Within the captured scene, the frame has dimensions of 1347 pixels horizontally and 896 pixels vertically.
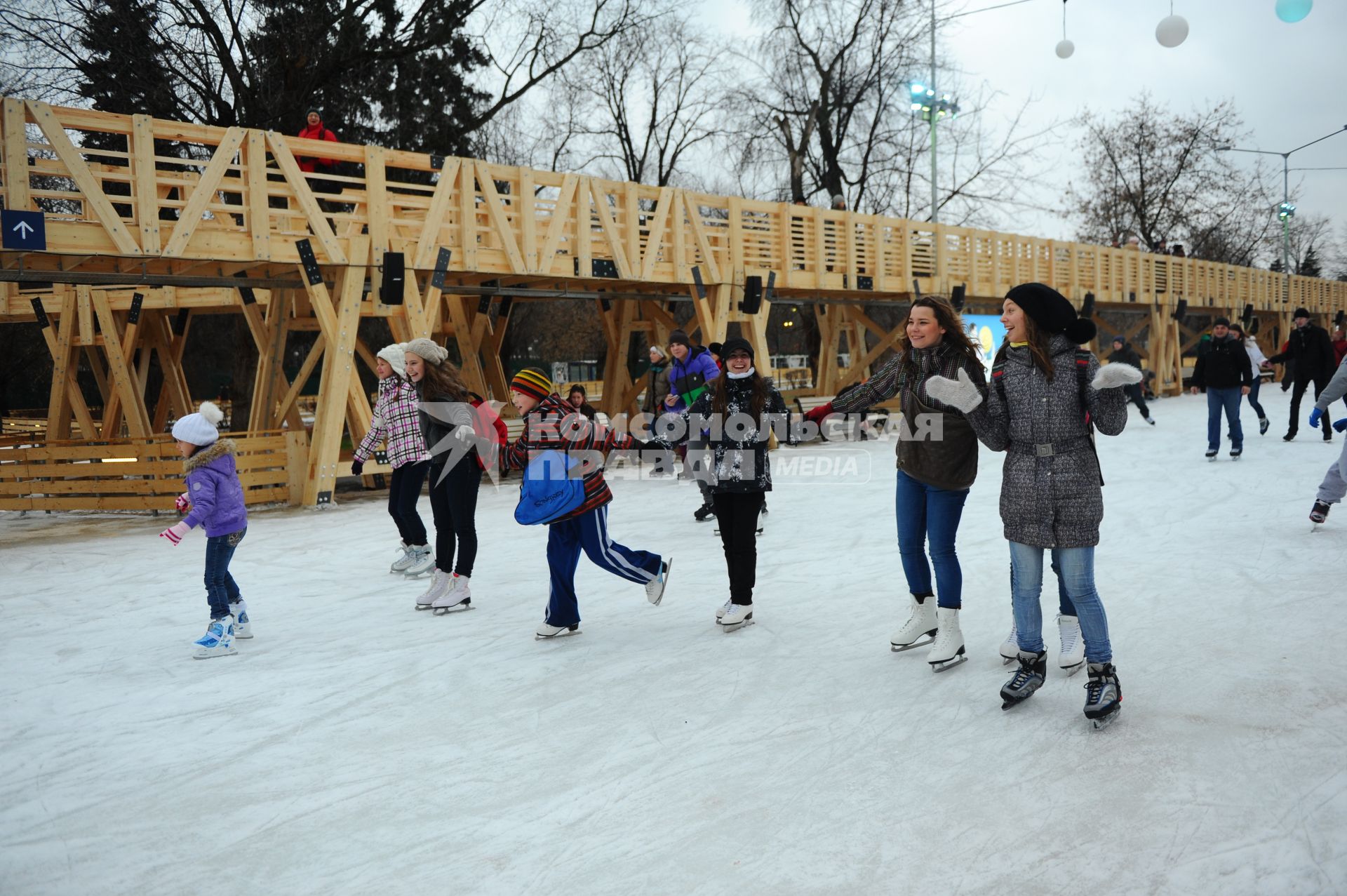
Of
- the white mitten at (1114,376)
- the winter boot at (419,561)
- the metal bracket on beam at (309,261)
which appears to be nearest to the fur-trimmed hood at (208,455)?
the winter boot at (419,561)

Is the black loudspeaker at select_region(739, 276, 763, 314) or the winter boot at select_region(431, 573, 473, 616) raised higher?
the black loudspeaker at select_region(739, 276, 763, 314)

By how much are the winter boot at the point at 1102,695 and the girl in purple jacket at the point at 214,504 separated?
392 cm

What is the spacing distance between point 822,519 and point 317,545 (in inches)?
167

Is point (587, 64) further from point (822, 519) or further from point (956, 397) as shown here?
point (956, 397)

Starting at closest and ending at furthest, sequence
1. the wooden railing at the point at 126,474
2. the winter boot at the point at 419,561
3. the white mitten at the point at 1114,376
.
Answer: the white mitten at the point at 1114,376
the winter boot at the point at 419,561
the wooden railing at the point at 126,474

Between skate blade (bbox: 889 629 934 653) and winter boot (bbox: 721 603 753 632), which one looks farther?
winter boot (bbox: 721 603 753 632)

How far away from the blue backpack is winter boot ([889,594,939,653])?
1.69 metres

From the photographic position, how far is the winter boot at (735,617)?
521 centimetres

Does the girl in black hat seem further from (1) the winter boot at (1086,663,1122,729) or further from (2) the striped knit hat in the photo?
(2) the striped knit hat

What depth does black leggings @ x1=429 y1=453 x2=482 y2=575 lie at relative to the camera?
5.88 m

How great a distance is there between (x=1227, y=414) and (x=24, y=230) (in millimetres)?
11944

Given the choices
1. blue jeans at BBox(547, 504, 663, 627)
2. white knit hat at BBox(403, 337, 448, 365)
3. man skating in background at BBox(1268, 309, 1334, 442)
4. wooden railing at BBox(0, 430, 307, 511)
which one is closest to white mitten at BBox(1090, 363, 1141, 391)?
blue jeans at BBox(547, 504, 663, 627)

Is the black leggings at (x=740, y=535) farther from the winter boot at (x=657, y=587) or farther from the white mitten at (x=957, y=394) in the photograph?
the white mitten at (x=957, y=394)

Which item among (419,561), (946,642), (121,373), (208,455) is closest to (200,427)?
(208,455)
